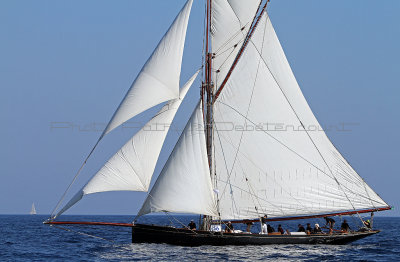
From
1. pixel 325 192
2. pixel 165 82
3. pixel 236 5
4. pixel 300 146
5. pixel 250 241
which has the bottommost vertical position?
pixel 250 241

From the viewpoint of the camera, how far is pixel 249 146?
39094 millimetres

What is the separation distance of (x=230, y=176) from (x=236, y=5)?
10.1 metres

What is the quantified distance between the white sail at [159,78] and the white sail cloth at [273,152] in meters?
4.99

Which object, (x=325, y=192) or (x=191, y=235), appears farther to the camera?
(x=325, y=192)

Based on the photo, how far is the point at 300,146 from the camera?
39219 mm

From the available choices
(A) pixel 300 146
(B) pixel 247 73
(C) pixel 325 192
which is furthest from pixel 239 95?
(C) pixel 325 192

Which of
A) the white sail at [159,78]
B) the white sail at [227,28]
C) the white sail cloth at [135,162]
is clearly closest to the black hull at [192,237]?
the white sail cloth at [135,162]

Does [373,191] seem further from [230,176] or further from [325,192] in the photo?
[230,176]

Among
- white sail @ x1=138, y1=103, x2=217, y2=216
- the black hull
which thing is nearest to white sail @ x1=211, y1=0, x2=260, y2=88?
white sail @ x1=138, y1=103, x2=217, y2=216

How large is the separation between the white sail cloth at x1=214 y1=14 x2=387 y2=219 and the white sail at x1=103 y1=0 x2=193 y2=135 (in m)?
4.99

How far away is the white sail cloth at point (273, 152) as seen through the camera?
3869cm

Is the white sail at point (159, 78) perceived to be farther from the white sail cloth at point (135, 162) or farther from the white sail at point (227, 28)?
the white sail at point (227, 28)

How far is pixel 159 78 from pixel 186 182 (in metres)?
5.66

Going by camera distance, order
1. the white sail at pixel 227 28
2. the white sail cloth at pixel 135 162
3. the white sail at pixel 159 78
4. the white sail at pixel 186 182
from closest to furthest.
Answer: the white sail cloth at pixel 135 162 → the white sail at pixel 159 78 → the white sail at pixel 186 182 → the white sail at pixel 227 28
